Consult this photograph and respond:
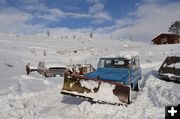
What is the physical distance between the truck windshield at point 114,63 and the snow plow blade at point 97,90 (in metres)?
2.28

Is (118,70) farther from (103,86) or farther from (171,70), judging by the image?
(171,70)

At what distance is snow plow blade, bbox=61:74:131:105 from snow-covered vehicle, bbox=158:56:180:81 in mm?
5147

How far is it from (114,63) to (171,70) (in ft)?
12.8

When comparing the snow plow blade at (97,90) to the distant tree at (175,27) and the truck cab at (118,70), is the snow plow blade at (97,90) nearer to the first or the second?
the truck cab at (118,70)

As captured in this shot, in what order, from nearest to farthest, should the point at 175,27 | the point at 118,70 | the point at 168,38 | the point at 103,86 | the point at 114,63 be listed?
1. the point at 103,86
2. the point at 118,70
3. the point at 114,63
4. the point at 168,38
5. the point at 175,27

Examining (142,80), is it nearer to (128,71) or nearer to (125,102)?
(128,71)

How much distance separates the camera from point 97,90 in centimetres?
980

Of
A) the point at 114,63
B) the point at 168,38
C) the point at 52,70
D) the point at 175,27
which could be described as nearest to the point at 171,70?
the point at 114,63

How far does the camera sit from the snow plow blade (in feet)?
31.2

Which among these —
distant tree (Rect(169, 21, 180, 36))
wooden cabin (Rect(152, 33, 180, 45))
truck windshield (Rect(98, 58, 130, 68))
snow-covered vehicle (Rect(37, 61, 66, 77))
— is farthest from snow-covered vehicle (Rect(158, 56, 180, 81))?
distant tree (Rect(169, 21, 180, 36))

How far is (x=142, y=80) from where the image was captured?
15289 mm

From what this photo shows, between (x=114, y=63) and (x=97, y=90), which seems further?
(x=114, y=63)

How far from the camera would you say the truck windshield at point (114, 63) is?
11.9m

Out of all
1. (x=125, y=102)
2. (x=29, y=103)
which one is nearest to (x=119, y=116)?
(x=125, y=102)
